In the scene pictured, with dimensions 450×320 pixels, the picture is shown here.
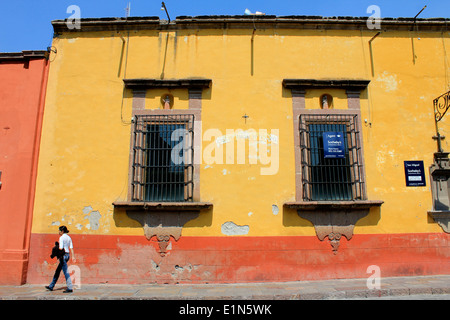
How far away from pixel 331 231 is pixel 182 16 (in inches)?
259

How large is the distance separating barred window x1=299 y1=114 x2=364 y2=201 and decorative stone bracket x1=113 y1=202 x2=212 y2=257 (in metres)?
2.63

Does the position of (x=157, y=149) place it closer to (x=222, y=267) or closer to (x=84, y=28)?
(x=222, y=267)

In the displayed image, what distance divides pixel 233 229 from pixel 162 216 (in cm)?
170

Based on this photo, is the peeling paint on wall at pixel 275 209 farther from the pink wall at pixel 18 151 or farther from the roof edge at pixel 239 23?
the pink wall at pixel 18 151

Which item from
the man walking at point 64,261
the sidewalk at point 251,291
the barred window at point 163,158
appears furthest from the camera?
the barred window at point 163,158

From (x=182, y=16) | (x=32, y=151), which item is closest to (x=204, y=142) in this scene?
(x=182, y=16)

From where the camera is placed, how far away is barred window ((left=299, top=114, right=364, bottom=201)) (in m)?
7.59

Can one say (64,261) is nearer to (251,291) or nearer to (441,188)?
(251,291)

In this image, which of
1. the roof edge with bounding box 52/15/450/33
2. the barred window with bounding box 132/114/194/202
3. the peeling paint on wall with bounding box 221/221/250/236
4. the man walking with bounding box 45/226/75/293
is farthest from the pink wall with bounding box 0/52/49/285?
the peeling paint on wall with bounding box 221/221/250/236

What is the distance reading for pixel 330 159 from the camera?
7711 millimetres

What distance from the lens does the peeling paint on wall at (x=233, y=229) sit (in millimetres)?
7305

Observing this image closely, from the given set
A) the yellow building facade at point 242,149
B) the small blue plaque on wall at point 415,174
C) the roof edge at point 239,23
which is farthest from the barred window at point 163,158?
the small blue plaque on wall at point 415,174

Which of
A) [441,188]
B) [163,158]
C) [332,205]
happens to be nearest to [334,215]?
[332,205]

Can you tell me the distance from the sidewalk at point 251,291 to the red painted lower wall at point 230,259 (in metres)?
0.21
